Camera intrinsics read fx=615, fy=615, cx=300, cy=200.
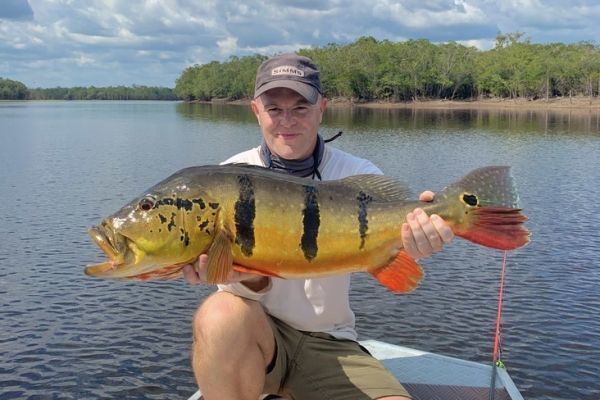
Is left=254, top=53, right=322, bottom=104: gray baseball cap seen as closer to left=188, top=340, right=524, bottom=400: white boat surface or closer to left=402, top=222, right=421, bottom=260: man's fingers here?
left=402, top=222, right=421, bottom=260: man's fingers

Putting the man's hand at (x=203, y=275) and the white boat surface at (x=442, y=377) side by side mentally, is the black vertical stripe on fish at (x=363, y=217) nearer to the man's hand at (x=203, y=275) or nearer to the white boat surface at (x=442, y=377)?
the man's hand at (x=203, y=275)

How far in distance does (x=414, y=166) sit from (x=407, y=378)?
2529 cm

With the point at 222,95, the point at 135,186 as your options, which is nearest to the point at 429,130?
the point at 135,186

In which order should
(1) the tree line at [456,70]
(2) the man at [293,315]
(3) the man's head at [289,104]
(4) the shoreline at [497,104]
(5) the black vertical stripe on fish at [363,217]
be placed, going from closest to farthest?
1. (5) the black vertical stripe on fish at [363,217]
2. (2) the man at [293,315]
3. (3) the man's head at [289,104]
4. (4) the shoreline at [497,104]
5. (1) the tree line at [456,70]

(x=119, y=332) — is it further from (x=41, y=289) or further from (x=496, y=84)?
(x=496, y=84)

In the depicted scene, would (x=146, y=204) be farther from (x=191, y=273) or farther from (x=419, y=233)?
(x=419, y=233)

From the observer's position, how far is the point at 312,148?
5184 millimetres

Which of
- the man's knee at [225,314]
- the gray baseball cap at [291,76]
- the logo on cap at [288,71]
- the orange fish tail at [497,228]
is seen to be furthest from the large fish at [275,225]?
the logo on cap at [288,71]

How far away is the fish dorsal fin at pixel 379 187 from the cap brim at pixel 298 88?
941mm

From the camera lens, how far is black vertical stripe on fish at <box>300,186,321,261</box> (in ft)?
13.1

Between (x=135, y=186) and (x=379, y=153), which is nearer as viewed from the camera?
(x=135, y=186)

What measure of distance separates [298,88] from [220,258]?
166 centimetres

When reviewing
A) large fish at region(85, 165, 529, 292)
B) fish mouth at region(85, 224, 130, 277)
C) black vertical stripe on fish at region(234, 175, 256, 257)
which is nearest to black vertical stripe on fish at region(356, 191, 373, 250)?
large fish at region(85, 165, 529, 292)

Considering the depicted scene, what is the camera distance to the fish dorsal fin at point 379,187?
13.9 feet
